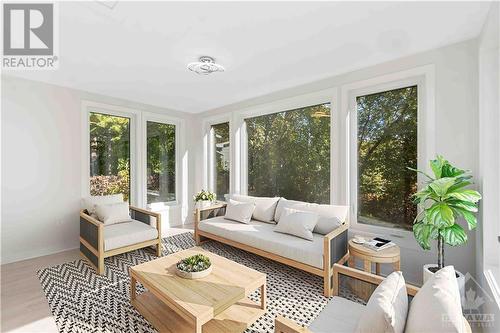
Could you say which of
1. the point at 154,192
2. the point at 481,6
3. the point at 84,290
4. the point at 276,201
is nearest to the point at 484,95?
the point at 481,6

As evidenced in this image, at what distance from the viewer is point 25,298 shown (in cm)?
244

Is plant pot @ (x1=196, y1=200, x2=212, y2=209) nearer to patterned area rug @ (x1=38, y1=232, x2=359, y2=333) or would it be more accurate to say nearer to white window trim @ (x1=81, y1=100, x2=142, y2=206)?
white window trim @ (x1=81, y1=100, x2=142, y2=206)

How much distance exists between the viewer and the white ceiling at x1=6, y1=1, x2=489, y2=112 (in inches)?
79.4

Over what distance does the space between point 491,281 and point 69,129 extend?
213 inches

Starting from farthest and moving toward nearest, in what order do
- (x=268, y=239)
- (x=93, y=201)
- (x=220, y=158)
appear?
1. (x=220, y=158)
2. (x=93, y=201)
3. (x=268, y=239)

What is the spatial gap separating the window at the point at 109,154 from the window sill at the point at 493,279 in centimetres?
510

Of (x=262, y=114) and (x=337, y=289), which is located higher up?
(x=262, y=114)

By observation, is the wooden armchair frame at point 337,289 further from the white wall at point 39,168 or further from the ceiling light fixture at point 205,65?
the white wall at point 39,168

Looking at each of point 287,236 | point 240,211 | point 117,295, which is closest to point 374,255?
point 287,236

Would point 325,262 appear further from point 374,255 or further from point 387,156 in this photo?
point 387,156

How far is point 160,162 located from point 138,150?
1.87ft

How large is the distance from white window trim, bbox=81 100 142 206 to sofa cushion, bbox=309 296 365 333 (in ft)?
13.5

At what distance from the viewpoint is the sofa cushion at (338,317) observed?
141 cm

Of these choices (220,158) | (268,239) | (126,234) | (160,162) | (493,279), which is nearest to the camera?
(493,279)
